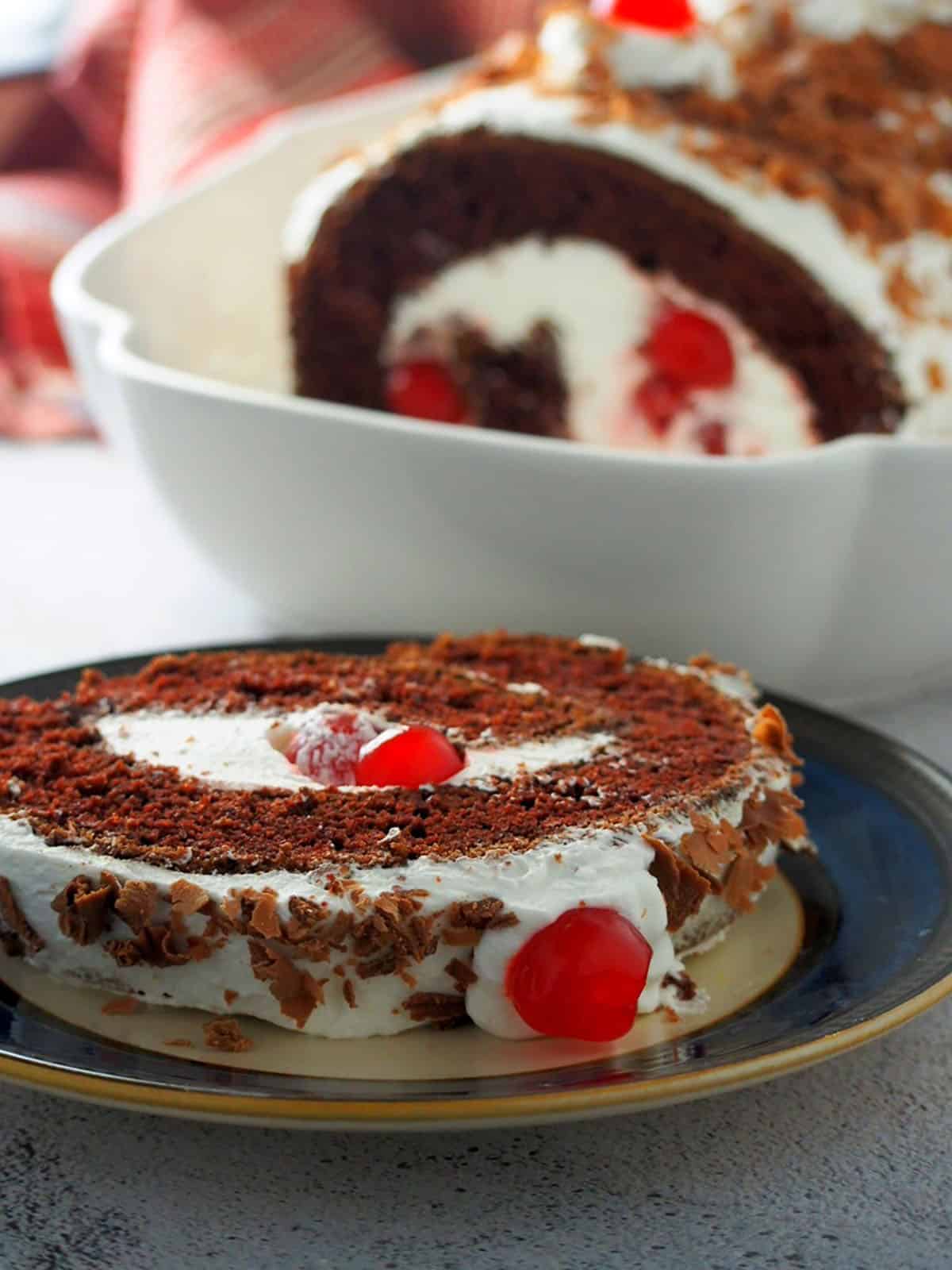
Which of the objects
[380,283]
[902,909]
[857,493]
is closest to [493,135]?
[380,283]

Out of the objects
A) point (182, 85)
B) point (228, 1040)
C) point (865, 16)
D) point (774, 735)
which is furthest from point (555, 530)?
point (182, 85)

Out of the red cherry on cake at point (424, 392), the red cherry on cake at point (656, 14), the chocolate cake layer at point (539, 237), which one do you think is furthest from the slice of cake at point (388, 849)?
the red cherry on cake at point (656, 14)

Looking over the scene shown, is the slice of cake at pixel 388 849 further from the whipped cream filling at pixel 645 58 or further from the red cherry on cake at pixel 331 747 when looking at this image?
the whipped cream filling at pixel 645 58

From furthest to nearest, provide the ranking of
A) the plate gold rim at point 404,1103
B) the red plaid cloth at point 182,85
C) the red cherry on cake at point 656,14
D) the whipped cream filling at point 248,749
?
the red plaid cloth at point 182,85 → the red cherry on cake at point 656,14 → the whipped cream filling at point 248,749 → the plate gold rim at point 404,1103

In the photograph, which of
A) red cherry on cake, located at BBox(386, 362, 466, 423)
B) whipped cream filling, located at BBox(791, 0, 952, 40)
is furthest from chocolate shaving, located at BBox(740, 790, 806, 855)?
whipped cream filling, located at BBox(791, 0, 952, 40)

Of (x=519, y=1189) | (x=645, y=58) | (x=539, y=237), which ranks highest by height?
(x=645, y=58)

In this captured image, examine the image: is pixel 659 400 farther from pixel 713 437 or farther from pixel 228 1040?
pixel 228 1040
